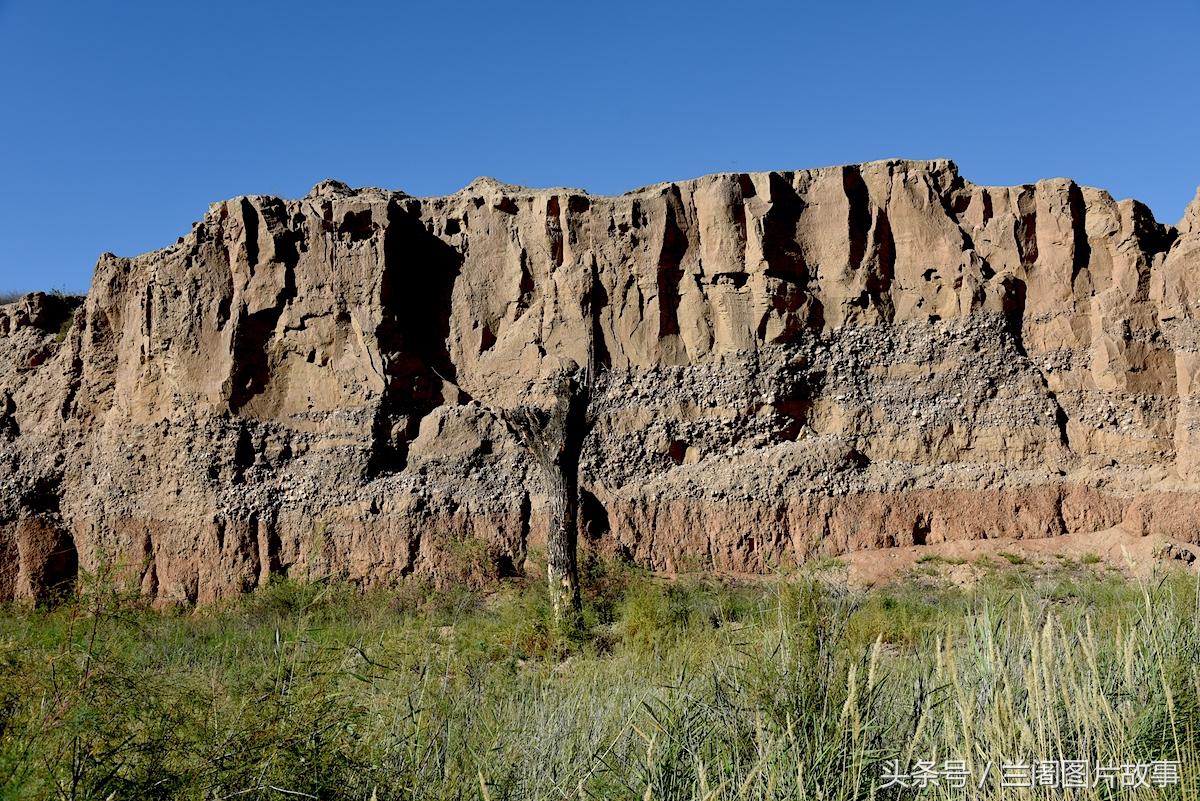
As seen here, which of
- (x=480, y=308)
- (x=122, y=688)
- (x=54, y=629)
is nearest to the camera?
(x=122, y=688)

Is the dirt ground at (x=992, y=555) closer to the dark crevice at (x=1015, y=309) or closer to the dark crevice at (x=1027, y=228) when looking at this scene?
the dark crevice at (x=1015, y=309)

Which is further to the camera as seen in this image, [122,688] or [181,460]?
[181,460]

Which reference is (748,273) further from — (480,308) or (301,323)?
(301,323)

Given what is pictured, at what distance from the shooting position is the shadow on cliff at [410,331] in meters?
25.6

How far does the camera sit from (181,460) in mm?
25344

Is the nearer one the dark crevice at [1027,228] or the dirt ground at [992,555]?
the dirt ground at [992,555]

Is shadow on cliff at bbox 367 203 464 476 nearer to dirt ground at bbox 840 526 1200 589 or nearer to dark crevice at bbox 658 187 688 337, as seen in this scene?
dark crevice at bbox 658 187 688 337

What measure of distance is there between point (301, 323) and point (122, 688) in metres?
22.8

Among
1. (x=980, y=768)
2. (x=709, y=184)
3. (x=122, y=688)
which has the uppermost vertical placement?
(x=709, y=184)

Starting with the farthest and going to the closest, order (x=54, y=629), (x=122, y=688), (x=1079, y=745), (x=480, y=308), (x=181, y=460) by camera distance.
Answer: (x=480, y=308)
(x=181, y=460)
(x=54, y=629)
(x=1079, y=745)
(x=122, y=688)

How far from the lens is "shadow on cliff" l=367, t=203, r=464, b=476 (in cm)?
2564

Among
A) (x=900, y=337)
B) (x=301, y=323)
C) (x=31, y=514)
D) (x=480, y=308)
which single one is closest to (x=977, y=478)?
(x=900, y=337)

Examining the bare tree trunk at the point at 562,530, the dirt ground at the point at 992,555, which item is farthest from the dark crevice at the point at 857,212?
A: the bare tree trunk at the point at 562,530

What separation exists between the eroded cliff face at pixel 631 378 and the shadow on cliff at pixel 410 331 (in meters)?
0.08
